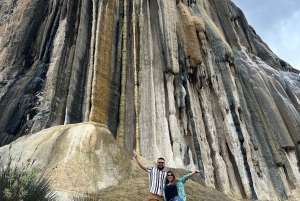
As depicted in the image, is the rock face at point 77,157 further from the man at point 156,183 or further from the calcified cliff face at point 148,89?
the calcified cliff face at point 148,89

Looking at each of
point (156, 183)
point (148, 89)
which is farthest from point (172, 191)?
point (148, 89)

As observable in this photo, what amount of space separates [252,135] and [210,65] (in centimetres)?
471

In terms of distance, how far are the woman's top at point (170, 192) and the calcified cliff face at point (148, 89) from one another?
7.03m

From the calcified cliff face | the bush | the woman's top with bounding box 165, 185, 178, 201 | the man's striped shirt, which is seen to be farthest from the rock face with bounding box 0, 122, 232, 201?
the calcified cliff face

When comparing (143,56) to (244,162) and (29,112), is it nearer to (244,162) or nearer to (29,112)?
(29,112)

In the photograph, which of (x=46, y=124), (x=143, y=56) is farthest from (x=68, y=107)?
(x=143, y=56)

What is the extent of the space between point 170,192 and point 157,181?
0.85 feet

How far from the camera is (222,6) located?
30719 millimetres

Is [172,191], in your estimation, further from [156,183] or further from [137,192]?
[137,192]

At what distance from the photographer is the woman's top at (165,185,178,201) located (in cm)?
473

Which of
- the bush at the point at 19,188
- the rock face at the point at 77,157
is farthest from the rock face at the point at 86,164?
the bush at the point at 19,188

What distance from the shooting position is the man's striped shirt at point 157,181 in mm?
4762

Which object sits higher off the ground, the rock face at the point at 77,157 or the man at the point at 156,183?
the rock face at the point at 77,157

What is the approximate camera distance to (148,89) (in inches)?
556
